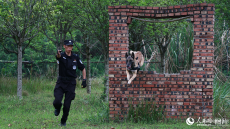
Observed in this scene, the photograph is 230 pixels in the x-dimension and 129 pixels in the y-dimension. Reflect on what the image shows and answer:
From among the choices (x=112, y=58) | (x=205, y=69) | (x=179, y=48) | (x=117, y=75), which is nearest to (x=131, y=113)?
(x=117, y=75)

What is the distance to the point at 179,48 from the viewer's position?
1364 cm

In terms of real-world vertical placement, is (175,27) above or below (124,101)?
above

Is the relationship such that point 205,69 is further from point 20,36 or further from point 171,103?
point 20,36

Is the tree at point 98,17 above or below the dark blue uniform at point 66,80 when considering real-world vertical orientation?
above

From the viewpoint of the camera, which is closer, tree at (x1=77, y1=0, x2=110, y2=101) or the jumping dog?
the jumping dog

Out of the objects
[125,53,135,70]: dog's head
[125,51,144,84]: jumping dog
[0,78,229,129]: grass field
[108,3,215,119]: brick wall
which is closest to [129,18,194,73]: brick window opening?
[0,78,229,129]: grass field

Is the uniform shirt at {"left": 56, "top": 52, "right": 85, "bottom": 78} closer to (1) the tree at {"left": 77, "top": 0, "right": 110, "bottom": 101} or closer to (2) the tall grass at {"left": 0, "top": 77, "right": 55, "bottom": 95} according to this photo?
(1) the tree at {"left": 77, "top": 0, "right": 110, "bottom": 101}

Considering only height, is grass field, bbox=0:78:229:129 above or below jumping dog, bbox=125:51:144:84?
below

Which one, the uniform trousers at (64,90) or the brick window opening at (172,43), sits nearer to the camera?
the uniform trousers at (64,90)

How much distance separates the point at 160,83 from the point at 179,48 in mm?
7103

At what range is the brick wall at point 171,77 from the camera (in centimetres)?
690

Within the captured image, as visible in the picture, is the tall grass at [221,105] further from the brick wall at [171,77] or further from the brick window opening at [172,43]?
the brick window opening at [172,43]

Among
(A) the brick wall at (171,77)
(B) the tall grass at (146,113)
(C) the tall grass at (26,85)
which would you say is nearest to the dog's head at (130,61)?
(A) the brick wall at (171,77)

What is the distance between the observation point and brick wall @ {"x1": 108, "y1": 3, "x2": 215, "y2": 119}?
22.6ft
